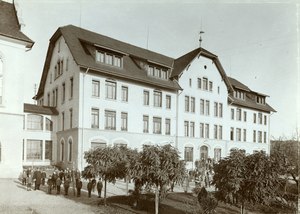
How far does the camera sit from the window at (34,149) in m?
24.6

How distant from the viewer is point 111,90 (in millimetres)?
24406

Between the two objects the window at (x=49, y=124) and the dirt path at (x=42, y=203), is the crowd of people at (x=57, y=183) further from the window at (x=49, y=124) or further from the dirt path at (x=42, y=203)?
the window at (x=49, y=124)

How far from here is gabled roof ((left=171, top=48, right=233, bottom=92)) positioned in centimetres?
2995

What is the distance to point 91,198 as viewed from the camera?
1488cm

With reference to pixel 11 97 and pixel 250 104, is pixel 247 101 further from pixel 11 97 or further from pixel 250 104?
pixel 11 97

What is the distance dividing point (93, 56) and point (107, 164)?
12422 millimetres

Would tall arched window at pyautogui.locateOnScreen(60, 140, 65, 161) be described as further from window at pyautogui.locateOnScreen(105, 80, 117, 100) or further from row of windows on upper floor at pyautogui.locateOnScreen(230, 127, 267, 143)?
row of windows on upper floor at pyautogui.locateOnScreen(230, 127, 267, 143)

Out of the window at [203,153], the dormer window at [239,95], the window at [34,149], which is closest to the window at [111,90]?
A: the window at [34,149]

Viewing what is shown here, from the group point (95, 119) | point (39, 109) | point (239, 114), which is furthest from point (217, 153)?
point (39, 109)

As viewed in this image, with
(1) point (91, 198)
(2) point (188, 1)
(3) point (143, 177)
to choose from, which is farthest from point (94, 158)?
(2) point (188, 1)

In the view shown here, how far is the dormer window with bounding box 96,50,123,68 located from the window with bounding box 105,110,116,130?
4.25 m

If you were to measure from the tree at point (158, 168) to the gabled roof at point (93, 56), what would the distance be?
12353 millimetres

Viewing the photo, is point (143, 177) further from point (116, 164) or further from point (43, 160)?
point (43, 160)

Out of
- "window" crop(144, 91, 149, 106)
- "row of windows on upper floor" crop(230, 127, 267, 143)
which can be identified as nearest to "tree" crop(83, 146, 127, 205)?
"window" crop(144, 91, 149, 106)
